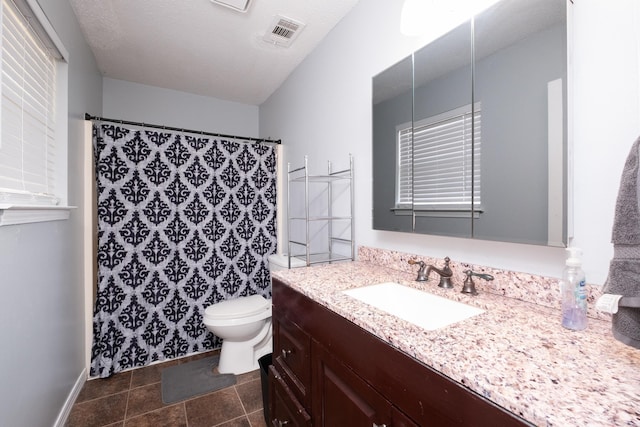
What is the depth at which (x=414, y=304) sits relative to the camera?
3.49 ft

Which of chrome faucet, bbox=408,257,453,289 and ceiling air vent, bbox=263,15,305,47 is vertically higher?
ceiling air vent, bbox=263,15,305,47

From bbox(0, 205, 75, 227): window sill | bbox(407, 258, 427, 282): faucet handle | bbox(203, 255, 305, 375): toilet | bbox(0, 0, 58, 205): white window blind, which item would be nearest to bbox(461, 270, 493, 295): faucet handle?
bbox(407, 258, 427, 282): faucet handle

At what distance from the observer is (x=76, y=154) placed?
5.90 ft

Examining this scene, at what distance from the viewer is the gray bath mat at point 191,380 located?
1780 mm

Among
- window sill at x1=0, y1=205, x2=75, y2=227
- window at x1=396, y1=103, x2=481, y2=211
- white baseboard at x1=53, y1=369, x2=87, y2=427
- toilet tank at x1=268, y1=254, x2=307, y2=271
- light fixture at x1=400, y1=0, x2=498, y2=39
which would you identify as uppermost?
light fixture at x1=400, y1=0, x2=498, y2=39

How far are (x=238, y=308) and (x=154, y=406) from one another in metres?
0.70

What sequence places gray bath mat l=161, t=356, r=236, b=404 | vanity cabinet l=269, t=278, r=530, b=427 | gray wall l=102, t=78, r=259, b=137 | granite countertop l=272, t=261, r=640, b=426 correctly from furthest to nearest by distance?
gray wall l=102, t=78, r=259, b=137, gray bath mat l=161, t=356, r=236, b=404, vanity cabinet l=269, t=278, r=530, b=427, granite countertop l=272, t=261, r=640, b=426

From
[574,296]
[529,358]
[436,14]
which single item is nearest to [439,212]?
[574,296]

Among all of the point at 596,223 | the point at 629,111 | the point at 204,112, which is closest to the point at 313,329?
the point at 596,223

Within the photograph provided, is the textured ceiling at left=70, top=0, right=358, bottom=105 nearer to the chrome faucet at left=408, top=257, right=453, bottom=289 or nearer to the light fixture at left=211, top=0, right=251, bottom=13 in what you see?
the light fixture at left=211, top=0, right=251, bottom=13

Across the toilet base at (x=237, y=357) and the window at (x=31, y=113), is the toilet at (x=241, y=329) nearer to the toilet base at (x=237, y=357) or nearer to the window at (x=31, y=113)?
the toilet base at (x=237, y=357)

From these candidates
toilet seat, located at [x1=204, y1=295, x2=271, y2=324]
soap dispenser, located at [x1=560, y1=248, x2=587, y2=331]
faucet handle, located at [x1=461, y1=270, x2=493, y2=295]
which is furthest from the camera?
toilet seat, located at [x1=204, y1=295, x2=271, y2=324]

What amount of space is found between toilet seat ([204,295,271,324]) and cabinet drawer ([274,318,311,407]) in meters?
0.66

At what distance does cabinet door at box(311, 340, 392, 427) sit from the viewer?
728 millimetres
